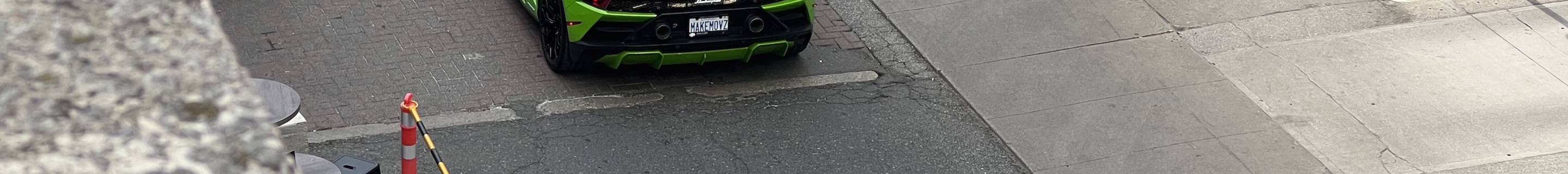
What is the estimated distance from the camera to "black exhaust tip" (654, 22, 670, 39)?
8141mm

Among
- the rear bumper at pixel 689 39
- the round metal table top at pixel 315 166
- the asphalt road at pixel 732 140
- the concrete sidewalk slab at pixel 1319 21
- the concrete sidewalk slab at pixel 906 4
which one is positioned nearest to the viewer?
the round metal table top at pixel 315 166

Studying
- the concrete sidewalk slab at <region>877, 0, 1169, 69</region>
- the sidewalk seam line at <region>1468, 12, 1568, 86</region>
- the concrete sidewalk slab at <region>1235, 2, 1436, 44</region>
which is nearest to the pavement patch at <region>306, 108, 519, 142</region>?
the concrete sidewalk slab at <region>877, 0, 1169, 69</region>

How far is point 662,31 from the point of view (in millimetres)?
8203

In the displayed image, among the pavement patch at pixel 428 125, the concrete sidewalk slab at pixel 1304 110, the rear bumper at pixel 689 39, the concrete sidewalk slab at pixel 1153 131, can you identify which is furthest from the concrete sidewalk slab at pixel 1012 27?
the pavement patch at pixel 428 125

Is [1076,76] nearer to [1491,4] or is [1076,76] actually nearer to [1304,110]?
[1304,110]

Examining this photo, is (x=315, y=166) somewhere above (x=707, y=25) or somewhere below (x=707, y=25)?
above

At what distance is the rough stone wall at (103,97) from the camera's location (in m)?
1.53

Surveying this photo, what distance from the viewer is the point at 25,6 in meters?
1.54

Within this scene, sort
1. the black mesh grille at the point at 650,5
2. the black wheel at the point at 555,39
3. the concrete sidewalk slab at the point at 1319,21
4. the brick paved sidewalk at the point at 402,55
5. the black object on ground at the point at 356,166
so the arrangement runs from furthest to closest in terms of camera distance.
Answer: the concrete sidewalk slab at the point at 1319,21, the black wheel at the point at 555,39, the brick paved sidewalk at the point at 402,55, the black mesh grille at the point at 650,5, the black object on ground at the point at 356,166

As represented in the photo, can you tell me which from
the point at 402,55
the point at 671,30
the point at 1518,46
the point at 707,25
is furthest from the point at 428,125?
the point at 1518,46

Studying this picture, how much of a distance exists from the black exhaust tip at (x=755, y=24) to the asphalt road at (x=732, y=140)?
374 millimetres

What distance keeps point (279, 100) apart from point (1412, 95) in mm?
6131

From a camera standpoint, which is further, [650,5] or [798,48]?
[798,48]

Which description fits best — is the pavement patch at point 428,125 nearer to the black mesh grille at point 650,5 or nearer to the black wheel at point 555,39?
the black wheel at point 555,39
